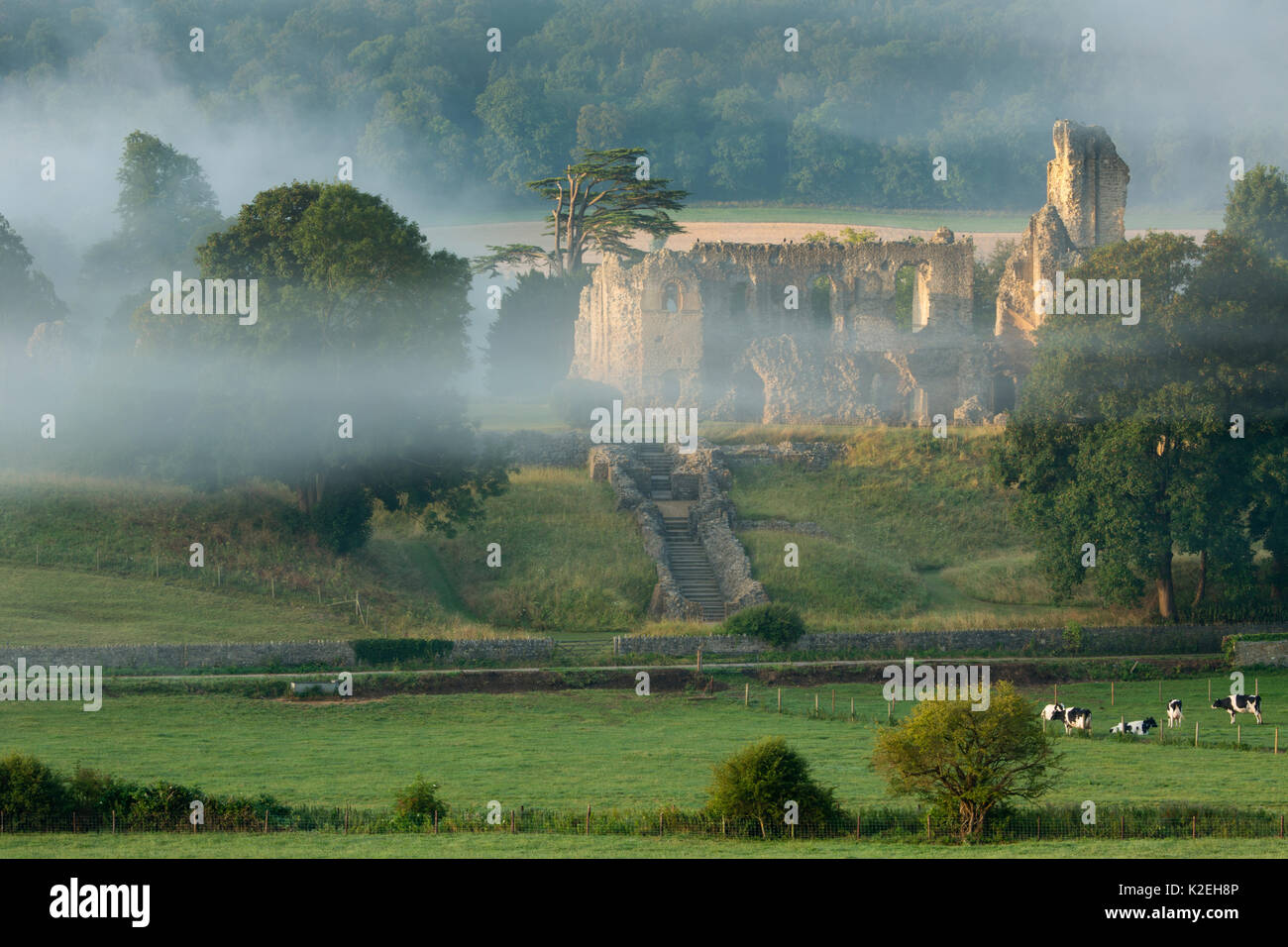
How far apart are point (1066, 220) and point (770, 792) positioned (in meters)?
53.4

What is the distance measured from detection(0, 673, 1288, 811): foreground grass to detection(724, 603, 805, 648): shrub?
267cm

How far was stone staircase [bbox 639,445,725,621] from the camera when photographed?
48.8 meters

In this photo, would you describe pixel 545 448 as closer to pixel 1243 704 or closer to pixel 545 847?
pixel 1243 704

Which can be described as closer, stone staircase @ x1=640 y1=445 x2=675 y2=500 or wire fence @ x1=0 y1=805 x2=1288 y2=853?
wire fence @ x1=0 y1=805 x2=1288 y2=853

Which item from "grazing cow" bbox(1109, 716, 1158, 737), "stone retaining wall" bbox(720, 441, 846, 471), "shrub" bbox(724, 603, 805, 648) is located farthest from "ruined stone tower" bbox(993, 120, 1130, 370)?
"grazing cow" bbox(1109, 716, 1158, 737)

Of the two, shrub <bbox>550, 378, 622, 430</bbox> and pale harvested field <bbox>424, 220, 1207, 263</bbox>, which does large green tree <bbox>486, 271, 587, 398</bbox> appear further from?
pale harvested field <bbox>424, 220, 1207, 263</bbox>

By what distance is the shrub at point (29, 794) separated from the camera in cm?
2609

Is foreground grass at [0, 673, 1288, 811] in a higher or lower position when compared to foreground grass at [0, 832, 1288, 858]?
higher

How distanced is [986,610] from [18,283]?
53515 mm

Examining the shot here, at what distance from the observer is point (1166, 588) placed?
48562 mm

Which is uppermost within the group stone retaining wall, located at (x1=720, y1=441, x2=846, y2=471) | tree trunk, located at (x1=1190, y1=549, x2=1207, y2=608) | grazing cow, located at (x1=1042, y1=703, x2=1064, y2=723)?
stone retaining wall, located at (x1=720, y1=441, x2=846, y2=471)

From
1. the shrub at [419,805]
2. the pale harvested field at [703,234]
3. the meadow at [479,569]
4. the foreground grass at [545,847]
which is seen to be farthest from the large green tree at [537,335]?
the foreground grass at [545,847]

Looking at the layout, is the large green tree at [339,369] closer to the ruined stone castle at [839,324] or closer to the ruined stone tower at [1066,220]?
the ruined stone castle at [839,324]

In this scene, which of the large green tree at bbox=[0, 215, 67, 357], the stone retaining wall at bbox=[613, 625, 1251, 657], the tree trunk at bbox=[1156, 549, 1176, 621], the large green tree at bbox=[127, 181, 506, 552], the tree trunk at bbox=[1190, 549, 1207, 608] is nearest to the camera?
the stone retaining wall at bbox=[613, 625, 1251, 657]
